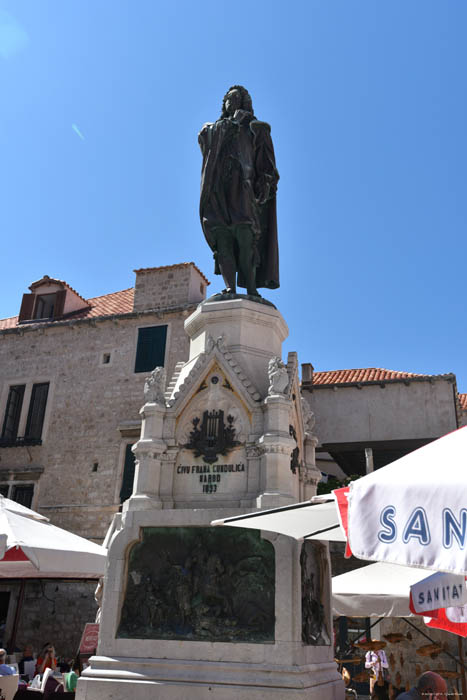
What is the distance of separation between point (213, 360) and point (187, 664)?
2814 millimetres

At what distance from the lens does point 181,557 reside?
5656mm

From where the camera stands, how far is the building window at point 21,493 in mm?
20750

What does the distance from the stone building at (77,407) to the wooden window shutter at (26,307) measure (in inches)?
21.1

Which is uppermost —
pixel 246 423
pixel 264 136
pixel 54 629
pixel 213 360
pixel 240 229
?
pixel 264 136

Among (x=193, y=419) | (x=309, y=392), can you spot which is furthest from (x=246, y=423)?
(x=309, y=392)

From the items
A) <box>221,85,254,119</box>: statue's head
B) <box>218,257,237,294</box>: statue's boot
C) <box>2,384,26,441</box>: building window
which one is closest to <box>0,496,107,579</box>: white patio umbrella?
<box>218,257,237,294</box>: statue's boot

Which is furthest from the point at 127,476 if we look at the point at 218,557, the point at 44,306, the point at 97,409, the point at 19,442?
the point at 218,557

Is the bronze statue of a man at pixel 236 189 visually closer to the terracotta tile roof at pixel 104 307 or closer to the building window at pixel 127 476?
the building window at pixel 127 476

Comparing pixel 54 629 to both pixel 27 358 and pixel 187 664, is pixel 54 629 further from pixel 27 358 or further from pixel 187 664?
pixel 187 664

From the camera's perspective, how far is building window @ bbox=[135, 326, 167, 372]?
20.8 m

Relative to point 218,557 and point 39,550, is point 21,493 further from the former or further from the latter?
point 218,557

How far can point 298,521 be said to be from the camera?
468 cm

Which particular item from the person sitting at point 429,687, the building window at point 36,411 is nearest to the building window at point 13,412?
the building window at point 36,411

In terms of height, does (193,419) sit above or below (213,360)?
below
